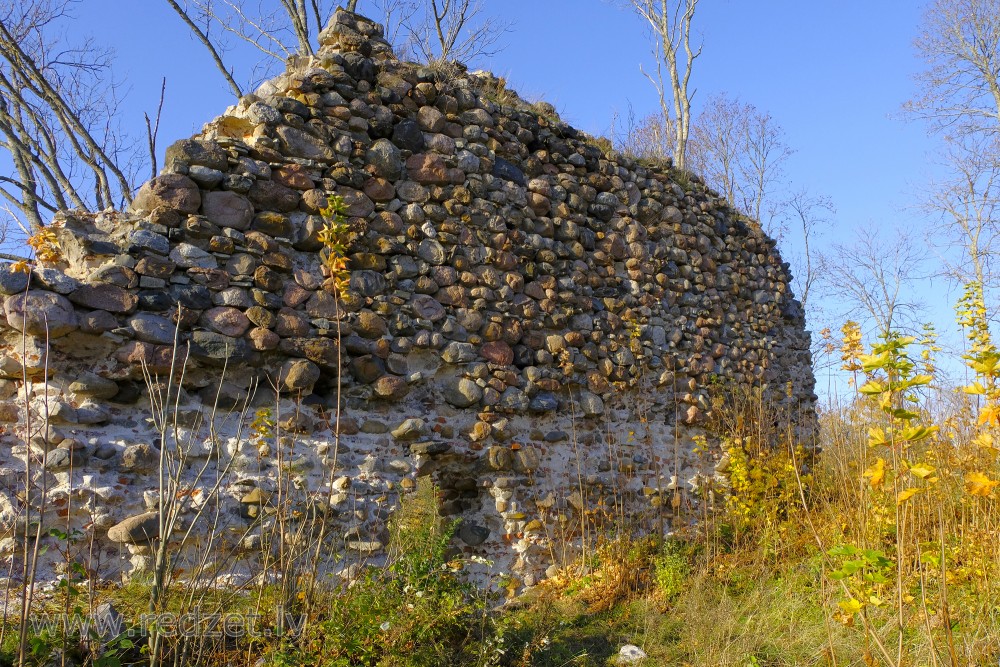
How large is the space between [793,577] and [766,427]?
1867 mm

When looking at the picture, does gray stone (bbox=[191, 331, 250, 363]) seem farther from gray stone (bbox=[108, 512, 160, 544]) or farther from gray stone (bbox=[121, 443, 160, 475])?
gray stone (bbox=[108, 512, 160, 544])

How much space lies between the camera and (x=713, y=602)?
4449 mm

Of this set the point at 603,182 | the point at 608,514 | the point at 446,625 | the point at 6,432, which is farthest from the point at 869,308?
the point at 6,432

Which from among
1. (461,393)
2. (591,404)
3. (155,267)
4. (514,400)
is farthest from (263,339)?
(591,404)

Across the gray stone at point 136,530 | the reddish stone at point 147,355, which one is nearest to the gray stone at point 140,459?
the gray stone at point 136,530

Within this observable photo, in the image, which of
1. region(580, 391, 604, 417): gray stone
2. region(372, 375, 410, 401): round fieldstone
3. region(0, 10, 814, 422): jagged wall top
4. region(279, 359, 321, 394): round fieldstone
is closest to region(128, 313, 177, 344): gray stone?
region(0, 10, 814, 422): jagged wall top

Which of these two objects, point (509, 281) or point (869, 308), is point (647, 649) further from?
point (869, 308)

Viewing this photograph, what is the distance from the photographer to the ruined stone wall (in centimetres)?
384

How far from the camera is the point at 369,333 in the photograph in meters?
4.63

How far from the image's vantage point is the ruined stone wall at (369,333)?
384 centimetres

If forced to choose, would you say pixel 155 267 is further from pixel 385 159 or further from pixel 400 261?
pixel 385 159

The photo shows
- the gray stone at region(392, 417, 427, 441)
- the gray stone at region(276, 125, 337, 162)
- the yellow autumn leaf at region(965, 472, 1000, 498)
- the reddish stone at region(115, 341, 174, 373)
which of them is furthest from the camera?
the gray stone at region(276, 125, 337, 162)

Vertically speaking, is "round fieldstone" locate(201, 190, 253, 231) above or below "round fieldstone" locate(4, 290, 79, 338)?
above

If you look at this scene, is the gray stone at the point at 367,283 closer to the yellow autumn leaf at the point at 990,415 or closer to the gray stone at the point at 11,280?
the gray stone at the point at 11,280
